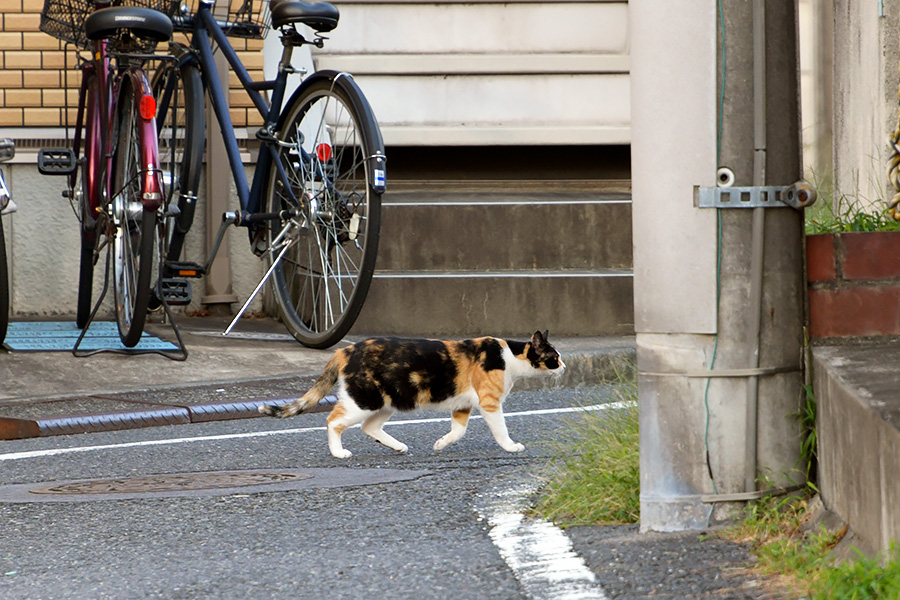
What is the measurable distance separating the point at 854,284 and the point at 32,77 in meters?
9.04

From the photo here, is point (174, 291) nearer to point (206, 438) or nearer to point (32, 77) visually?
point (206, 438)

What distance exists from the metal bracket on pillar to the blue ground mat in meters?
5.37

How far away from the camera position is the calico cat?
5676 mm

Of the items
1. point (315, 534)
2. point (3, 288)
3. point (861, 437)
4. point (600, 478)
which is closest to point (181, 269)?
point (3, 288)

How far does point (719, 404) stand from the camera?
12.1 ft

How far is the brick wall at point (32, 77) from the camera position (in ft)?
36.9

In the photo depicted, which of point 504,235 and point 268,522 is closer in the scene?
point 268,522

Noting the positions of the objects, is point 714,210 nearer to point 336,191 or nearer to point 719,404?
point 719,404

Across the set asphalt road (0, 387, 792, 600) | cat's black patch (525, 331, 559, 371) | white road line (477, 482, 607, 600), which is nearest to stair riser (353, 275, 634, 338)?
asphalt road (0, 387, 792, 600)

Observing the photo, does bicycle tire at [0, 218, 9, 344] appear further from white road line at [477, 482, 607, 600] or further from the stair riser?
white road line at [477, 482, 607, 600]

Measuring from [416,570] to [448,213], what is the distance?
7.46 meters

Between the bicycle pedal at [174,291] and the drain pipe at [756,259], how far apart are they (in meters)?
5.08

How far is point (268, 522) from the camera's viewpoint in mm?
4320

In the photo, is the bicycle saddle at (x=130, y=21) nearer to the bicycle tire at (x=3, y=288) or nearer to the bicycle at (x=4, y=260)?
the bicycle at (x=4, y=260)
